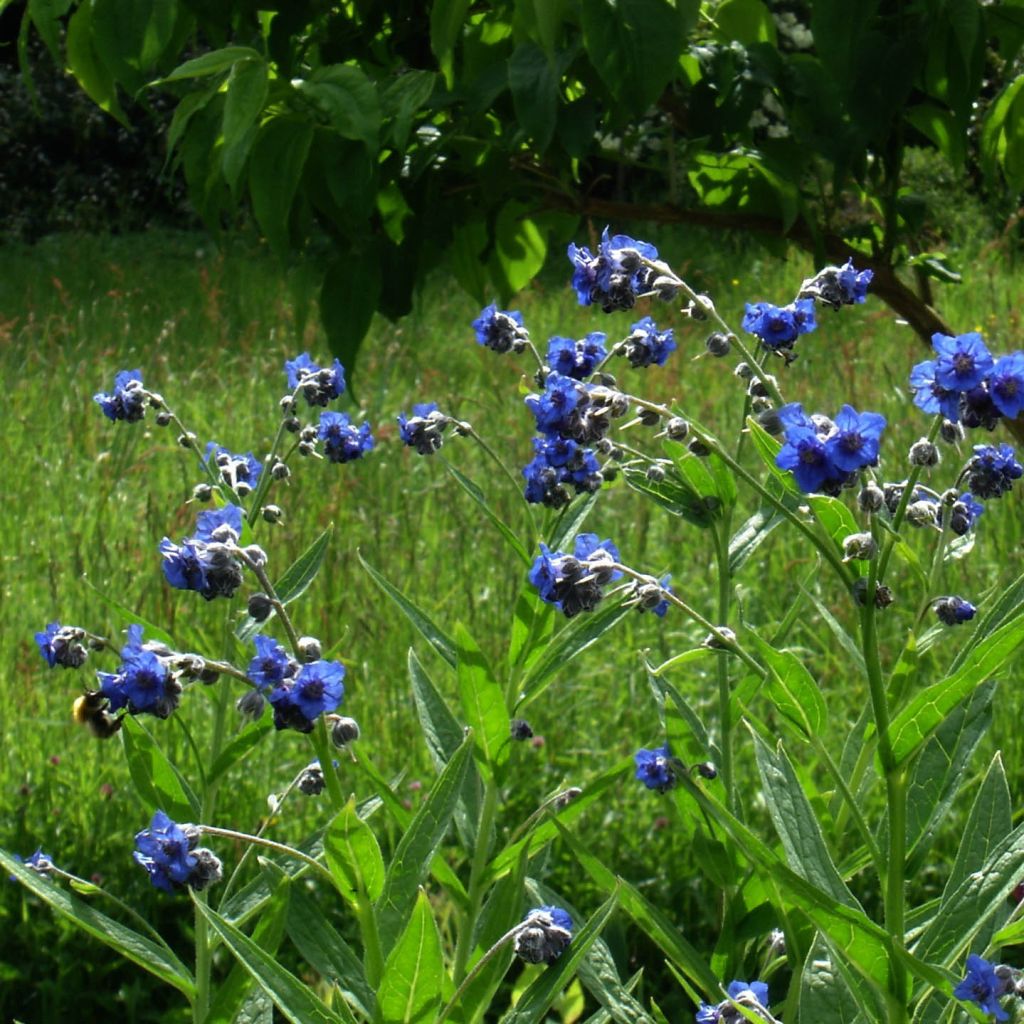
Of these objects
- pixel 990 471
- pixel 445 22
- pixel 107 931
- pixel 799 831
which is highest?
pixel 445 22

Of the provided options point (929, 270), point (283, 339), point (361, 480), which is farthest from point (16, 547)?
point (929, 270)

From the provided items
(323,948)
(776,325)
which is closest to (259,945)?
(323,948)

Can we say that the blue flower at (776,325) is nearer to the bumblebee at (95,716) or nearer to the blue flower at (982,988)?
the blue flower at (982,988)

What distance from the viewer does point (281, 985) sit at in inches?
55.7

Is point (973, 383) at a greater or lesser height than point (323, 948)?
greater

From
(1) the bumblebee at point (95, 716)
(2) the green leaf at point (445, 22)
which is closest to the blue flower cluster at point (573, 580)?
(1) the bumblebee at point (95, 716)

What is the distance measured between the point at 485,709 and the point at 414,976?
0.42m

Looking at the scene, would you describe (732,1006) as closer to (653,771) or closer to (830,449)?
(653,771)

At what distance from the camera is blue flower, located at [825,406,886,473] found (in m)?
1.27

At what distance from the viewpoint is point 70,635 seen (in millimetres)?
1610

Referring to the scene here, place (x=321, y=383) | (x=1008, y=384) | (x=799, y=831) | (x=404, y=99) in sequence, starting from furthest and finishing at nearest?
1. (x=321, y=383)
2. (x=404, y=99)
3. (x=799, y=831)
4. (x=1008, y=384)

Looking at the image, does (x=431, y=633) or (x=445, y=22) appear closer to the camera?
(x=445, y=22)

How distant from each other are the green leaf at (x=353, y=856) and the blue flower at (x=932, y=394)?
0.67 metres

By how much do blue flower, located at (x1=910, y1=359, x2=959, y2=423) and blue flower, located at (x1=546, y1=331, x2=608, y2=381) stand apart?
1.43ft
